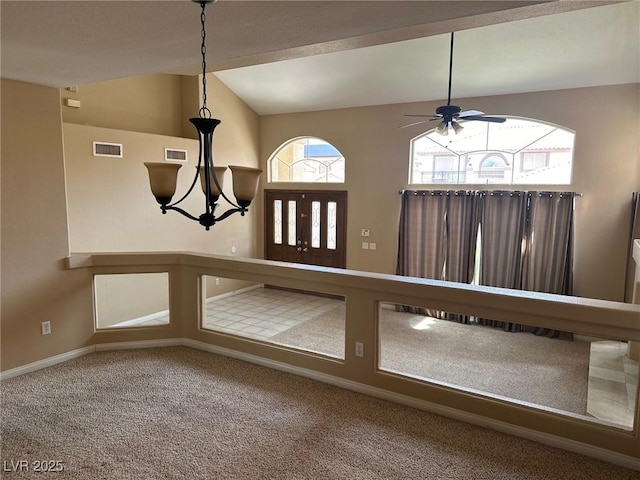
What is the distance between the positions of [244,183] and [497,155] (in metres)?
4.84

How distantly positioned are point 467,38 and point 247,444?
15.8ft

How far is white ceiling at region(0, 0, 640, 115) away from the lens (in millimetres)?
1991

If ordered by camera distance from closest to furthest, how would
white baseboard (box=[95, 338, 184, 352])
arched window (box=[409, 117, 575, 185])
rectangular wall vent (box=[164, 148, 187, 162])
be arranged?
white baseboard (box=[95, 338, 184, 352])
arched window (box=[409, 117, 575, 185])
rectangular wall vent (box=[164, 148, 187, 162])

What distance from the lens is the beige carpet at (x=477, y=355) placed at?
394 cm

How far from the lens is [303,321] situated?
5969mm

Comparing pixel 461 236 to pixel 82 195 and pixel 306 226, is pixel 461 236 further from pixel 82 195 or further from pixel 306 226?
pixel 82 195

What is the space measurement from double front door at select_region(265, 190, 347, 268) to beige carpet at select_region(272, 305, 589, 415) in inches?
62.2

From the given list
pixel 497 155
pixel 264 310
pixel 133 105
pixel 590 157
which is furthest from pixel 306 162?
pixel 590 157

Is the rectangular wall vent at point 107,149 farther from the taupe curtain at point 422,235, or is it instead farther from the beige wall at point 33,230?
the taupe curtain at point 422,235

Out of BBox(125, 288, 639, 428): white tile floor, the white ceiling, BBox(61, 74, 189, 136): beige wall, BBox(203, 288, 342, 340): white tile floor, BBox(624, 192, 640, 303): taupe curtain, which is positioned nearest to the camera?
the white ceiling

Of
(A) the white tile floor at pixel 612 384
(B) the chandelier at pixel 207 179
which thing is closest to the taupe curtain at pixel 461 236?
(A) the white tile floor at pixel 612 384

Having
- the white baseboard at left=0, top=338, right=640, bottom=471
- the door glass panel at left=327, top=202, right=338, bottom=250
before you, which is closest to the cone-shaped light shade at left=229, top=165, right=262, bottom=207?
the white baseboard at left=0, top=338, right=640, bottom=471

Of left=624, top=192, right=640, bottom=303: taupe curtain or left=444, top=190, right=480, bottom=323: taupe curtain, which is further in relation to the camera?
left=444, top=190, right=480, bottom=323: taupe curtain

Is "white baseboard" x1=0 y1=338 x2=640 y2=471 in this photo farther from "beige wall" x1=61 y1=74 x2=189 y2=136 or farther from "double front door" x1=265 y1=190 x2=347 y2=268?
"double front door" x1=265 y1=190 x2=347 y2=268
